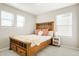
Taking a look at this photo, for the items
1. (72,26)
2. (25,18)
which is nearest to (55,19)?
(72,26)

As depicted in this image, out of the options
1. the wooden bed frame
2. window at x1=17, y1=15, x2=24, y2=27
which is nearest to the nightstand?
the wooden bed frame

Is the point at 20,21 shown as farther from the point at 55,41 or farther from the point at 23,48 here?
the point at 55,41

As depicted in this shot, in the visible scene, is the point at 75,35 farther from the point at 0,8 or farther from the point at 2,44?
the point at 0,8

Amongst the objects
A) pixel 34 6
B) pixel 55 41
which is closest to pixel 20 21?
pixel 34 6

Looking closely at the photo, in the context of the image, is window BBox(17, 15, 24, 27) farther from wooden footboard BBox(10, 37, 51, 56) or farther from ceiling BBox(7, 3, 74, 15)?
wooden footboard BBox(10, 37, 51, 56)

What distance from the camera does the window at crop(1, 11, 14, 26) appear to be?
5.49 ft

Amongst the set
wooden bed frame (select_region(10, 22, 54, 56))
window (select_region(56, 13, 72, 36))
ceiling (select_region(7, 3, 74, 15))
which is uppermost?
ceiling (select_region(7, 3, 74, 15))

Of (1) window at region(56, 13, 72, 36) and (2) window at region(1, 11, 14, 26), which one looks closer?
(2) window at region(1, 11, 14, 26)

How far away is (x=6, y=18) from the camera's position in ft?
5.50

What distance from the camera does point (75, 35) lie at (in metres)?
2.34

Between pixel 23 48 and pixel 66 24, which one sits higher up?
pixel 66 24

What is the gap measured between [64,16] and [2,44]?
217 cm

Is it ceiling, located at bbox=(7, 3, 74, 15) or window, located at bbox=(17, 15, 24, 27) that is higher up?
ceiling, located at bbox=(7, 3, 74, 15)

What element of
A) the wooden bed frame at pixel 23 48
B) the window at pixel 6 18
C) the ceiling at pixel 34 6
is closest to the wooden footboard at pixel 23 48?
the wooden bed frame at pixel 23 48
